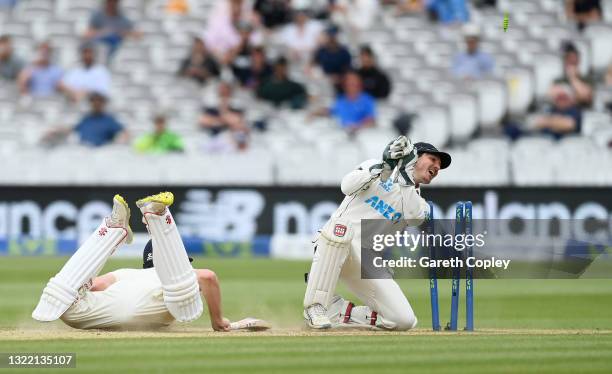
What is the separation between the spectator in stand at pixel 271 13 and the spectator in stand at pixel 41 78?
9.53 ft

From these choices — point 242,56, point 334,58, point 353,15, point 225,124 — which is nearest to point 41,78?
point 242,56

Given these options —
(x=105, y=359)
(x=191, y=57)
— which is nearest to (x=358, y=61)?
(x=191, y=57)

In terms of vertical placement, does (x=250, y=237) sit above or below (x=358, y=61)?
below

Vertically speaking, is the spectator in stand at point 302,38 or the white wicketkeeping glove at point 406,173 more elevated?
the spectator in stand at point 302,38

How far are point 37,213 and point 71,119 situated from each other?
1.92m

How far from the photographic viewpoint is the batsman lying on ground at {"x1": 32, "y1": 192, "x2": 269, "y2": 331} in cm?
804

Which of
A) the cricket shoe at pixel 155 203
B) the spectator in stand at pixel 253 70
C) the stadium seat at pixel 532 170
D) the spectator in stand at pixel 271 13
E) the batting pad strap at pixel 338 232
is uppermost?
the spectator in stand at pixel 271 13

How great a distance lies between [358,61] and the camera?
19.0m

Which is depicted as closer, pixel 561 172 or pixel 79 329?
pixel 79 329

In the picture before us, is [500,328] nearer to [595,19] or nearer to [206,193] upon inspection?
[206,193]

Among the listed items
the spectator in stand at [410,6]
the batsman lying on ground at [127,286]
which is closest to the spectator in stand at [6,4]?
the spectator in stand at [410,6]

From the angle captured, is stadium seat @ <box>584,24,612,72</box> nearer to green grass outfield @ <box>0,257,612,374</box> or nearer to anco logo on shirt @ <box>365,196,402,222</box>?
green grass outfield @ <box>0,257,612,374</box>

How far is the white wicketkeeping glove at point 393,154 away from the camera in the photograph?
8094mm

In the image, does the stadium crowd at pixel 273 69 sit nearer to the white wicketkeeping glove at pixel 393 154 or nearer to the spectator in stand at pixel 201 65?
the spectator in stand at pixel 201 65
